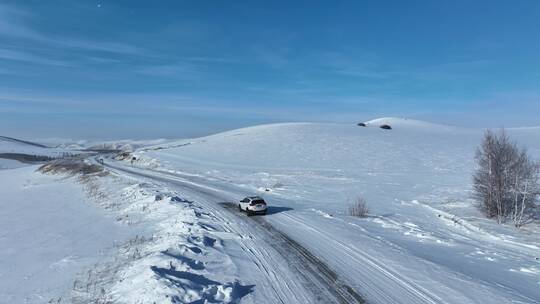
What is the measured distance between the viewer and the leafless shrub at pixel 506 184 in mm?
31484

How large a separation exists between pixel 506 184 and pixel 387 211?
32.9 ft

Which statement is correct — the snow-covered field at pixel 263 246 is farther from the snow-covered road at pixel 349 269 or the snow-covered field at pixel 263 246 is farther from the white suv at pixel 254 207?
the white suv at pixel 254 207

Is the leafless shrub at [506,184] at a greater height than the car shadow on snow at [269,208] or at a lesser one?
greater

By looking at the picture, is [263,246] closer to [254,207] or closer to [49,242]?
[254,207]

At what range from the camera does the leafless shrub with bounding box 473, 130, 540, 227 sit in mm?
31484

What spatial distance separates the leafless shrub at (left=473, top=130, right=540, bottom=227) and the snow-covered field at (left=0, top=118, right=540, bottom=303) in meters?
1.97

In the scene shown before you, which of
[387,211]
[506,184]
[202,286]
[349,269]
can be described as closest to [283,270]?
[349,269]

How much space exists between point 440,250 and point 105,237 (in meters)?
17.5

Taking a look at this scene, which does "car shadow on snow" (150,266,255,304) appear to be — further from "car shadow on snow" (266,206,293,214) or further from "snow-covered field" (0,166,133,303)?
"car shadow on snow" (266,206,293,214)

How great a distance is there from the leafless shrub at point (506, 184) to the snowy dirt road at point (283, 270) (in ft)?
65.9

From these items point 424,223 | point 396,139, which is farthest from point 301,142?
point 424,223

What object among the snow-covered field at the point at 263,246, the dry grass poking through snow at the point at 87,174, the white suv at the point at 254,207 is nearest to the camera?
the snow-covered field at the point at 263,246

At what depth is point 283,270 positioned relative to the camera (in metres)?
14.9

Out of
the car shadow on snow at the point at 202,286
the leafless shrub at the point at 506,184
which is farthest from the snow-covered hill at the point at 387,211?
the car shadow on snow at the point at 202,286
